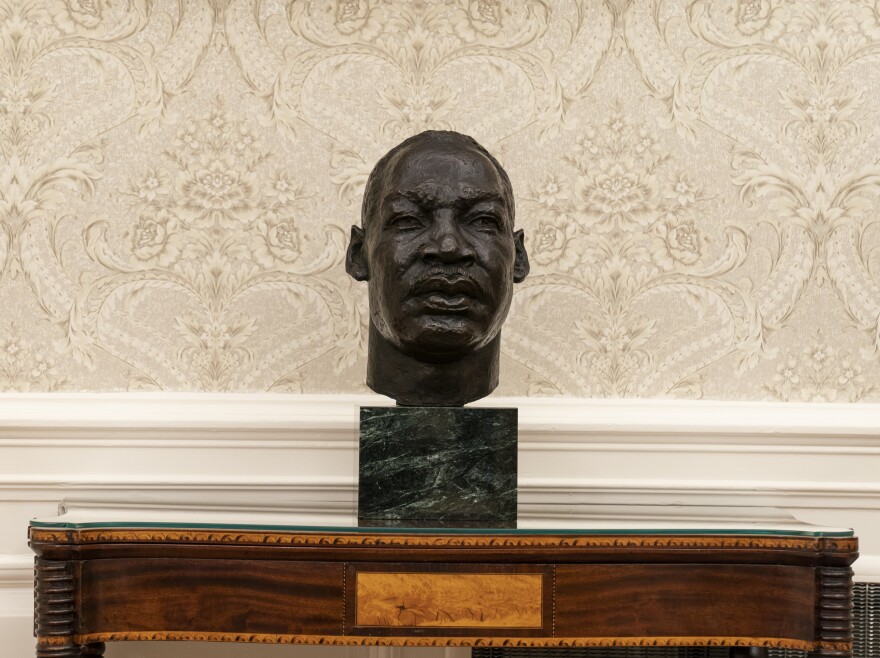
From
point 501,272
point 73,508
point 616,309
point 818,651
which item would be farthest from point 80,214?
point 818,651

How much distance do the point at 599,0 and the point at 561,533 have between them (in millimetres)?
1362

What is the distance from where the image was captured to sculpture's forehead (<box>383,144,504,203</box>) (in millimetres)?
1802

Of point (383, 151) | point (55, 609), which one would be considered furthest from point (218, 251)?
point (55, 609)

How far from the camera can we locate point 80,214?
2.35 m

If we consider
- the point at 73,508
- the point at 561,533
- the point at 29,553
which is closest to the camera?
the point at 561,533

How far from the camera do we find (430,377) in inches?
73.8

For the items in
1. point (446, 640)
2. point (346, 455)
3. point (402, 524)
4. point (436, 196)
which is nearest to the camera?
point (446, 640)

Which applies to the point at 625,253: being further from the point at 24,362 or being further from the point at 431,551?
the point at 24,362

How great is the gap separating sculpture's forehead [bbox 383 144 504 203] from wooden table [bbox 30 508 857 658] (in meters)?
0.60

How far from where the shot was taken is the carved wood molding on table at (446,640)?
1.59 meters

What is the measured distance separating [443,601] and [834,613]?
2.04 ft

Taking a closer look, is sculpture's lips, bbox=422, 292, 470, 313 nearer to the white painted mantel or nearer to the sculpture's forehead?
the sculpture's forehead

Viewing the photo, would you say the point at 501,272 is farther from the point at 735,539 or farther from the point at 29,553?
the point at 29,553

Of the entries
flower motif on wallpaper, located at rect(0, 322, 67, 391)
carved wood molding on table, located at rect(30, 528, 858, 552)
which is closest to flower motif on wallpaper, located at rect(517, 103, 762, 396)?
carved wood molding on table, located at rect(30, 528, 858, 552)
